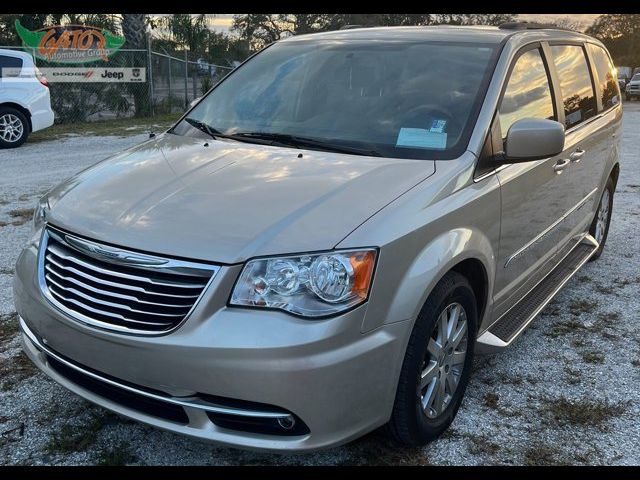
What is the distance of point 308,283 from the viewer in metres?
2.25

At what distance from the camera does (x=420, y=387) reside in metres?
2.61

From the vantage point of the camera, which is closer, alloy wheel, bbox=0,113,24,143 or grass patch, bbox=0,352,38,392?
grass patch, bbox=0,352,38,392

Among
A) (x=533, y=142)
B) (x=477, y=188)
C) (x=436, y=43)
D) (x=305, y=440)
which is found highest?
(x=436, y=43)

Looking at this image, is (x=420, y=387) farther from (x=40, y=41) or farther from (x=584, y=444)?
(x=40, y=41)

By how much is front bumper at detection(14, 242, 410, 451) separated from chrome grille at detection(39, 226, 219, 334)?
51mm

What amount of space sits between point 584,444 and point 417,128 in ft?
5.46

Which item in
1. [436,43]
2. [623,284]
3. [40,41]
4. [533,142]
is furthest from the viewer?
[40,41]

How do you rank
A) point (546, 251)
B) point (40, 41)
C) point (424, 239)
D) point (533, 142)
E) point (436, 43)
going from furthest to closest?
point (40, 41), point (546, 251), point (436, 43), point (533, 142), point (424, 239)

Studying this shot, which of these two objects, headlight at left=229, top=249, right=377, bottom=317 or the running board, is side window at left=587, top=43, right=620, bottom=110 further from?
headlight at left=229, top=249, right=377, bottom=317

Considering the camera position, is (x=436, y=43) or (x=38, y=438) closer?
(x=38, y=438)

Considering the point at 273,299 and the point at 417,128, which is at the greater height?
the point at 417,128

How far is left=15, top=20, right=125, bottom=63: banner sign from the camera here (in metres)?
16.3

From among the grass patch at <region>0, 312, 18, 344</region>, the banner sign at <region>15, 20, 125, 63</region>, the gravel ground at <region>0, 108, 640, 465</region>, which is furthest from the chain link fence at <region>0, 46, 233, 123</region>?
the grass patch at <region>0, 312, 18, 344</region>
